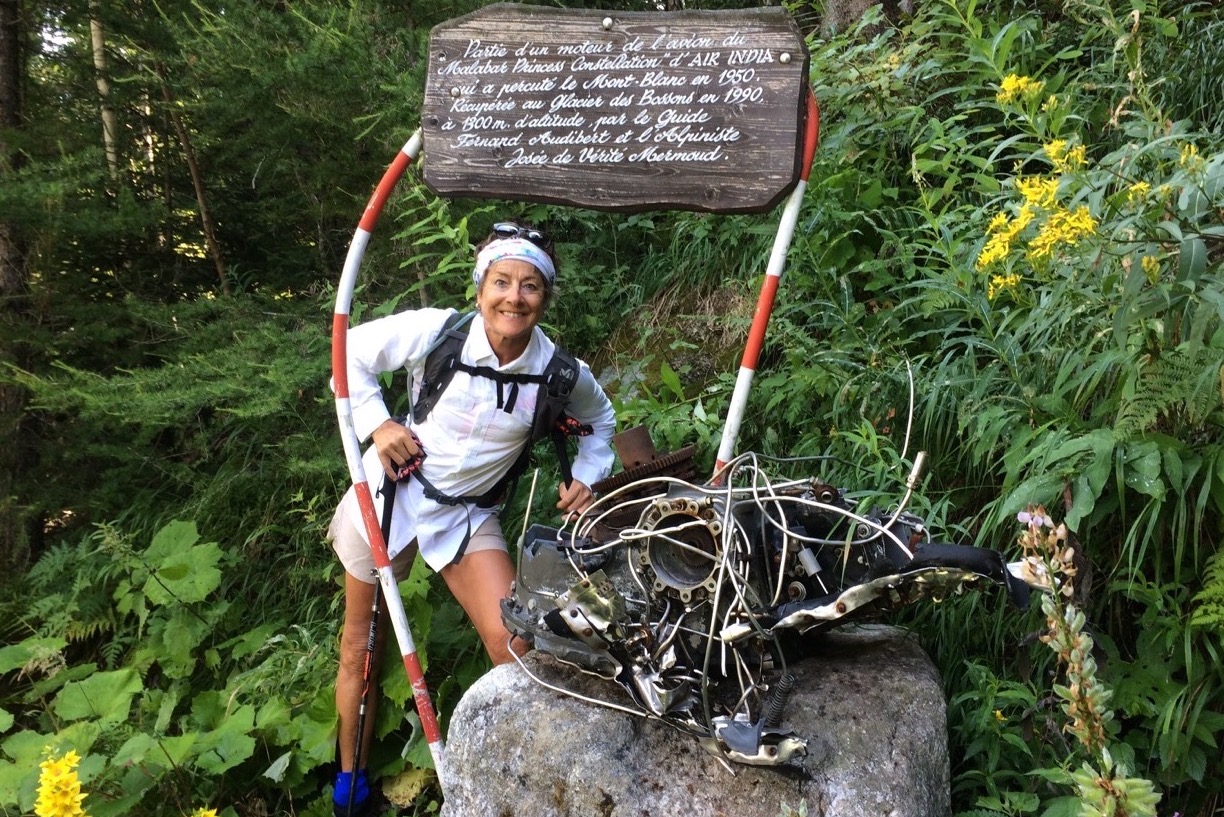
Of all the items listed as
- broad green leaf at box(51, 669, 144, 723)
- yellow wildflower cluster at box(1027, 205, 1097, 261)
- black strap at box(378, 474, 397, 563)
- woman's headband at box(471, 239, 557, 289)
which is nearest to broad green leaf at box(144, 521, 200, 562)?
broad green leaf at box(51, 669, 144, 723)

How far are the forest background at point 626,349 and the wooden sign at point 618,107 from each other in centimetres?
71

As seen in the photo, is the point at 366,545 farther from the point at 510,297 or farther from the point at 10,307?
the point at 10,307

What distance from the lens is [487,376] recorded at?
2.71 metres

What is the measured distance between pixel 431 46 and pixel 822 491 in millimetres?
2020

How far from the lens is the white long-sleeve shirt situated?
8.93ft

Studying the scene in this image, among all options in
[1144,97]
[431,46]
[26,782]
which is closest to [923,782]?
[1144,97]

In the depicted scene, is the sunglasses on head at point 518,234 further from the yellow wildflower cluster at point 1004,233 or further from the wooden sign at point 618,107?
the yellow wildflower cluster at point 1004,233

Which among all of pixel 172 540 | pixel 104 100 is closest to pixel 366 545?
pixel 172 540

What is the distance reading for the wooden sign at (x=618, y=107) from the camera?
2.32 meters

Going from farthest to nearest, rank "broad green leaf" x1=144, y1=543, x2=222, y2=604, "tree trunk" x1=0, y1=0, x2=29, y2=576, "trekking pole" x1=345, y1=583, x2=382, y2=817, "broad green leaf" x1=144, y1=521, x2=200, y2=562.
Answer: "tree trunk" x1=0, y1=0, x2=29, y2=576, "broad green leaf" x1=144, y1=521, x2=200, y2=562, "broad green leaf" x1=144, y1=543, x2=222, y2=604, "trekking pole" x1=345, y1=583, x2=382, y2=817

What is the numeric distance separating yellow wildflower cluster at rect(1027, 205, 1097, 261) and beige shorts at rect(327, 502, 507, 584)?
2019 millimetres

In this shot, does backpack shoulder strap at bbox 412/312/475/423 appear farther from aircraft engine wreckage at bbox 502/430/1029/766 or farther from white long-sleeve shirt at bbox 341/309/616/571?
aircraft engine wreckage at bbox 502/430/1029/766

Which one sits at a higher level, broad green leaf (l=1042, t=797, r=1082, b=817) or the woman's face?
the woman's face

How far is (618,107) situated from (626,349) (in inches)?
98.5
